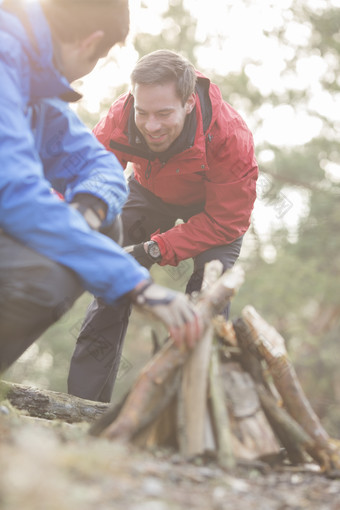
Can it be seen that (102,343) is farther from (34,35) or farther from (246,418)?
(34,35)

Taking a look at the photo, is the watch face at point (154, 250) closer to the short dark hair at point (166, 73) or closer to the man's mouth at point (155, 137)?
the man's mouth at point (155, 137)

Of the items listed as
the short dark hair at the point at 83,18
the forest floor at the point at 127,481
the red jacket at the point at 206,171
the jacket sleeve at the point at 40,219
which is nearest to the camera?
the forest floor at the point at 127,481

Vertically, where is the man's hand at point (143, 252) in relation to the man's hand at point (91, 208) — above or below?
above

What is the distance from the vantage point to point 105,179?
3.25 metres

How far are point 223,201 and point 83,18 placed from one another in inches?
75.0

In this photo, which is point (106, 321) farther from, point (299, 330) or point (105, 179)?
point (299, 330)

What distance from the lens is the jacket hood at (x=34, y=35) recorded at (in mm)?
2619

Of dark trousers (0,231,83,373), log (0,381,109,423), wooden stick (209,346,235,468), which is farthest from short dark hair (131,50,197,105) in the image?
log (0,381,109,423)

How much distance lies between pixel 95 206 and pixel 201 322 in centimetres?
85

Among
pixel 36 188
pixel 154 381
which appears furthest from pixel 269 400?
pixel 36 188

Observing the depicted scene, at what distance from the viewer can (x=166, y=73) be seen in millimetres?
4027

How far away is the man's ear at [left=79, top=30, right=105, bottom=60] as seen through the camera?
2.80m

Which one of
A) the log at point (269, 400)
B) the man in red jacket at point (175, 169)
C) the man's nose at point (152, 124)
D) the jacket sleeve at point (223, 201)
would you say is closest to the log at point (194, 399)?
the log at point (269, 400)

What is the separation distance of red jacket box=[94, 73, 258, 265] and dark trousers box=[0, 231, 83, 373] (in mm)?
1775
